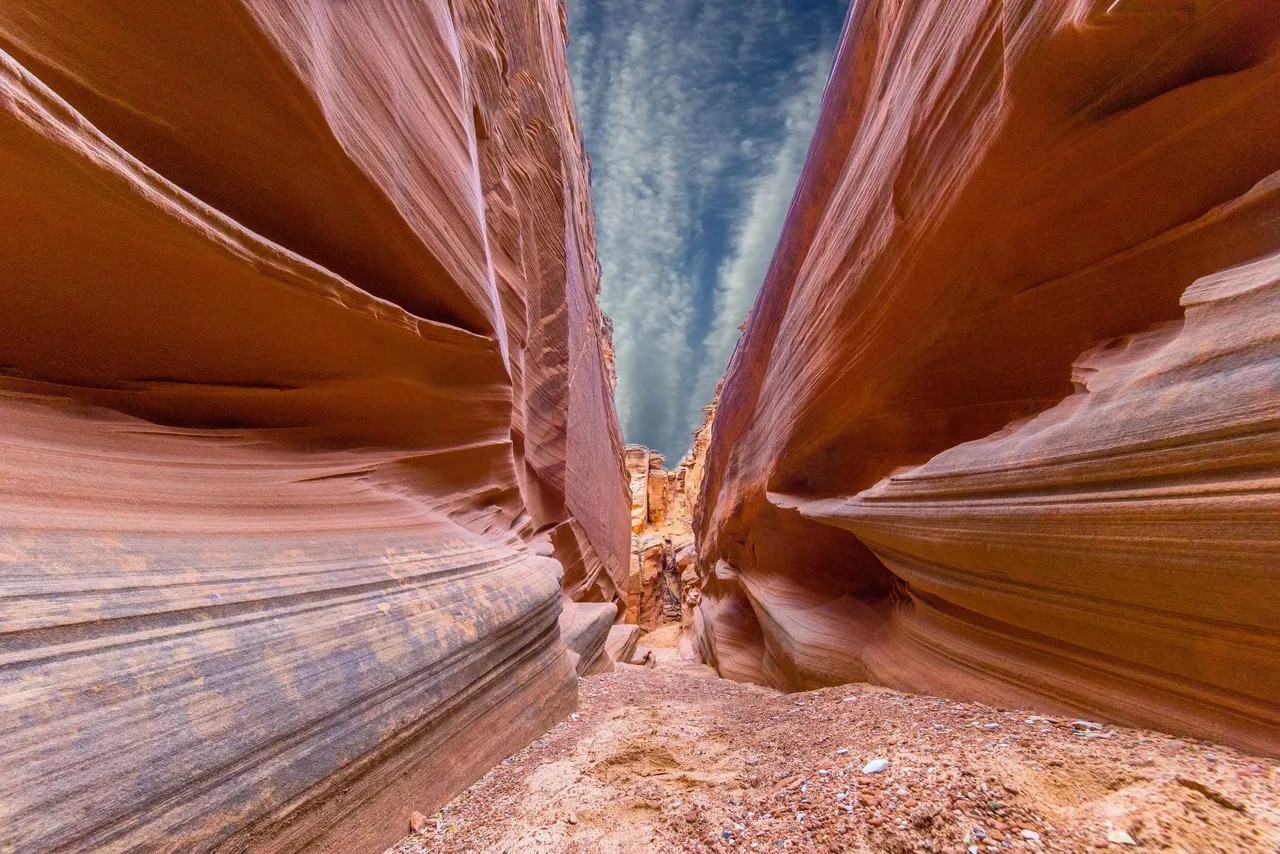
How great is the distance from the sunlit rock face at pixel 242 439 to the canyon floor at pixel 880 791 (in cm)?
43

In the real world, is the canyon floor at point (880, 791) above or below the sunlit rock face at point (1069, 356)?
below

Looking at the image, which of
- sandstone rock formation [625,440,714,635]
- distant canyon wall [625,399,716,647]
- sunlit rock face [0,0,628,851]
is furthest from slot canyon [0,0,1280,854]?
sandstone rock formation [625,440,714,635]

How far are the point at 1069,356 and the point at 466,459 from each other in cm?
428

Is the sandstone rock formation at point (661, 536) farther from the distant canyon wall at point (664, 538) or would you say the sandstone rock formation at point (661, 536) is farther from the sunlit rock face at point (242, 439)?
the sunlit rock face at point (242, 439)

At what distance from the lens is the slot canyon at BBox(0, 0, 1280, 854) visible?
3.98ft

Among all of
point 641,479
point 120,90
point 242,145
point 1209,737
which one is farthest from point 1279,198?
point 641,479

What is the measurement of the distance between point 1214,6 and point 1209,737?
8.55ft

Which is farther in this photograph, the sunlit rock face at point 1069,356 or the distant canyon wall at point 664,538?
the distant canyon wall at point 664,538

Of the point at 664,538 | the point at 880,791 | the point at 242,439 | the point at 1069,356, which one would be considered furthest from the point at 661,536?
the point at 880,791

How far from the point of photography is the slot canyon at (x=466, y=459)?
3.98 ft

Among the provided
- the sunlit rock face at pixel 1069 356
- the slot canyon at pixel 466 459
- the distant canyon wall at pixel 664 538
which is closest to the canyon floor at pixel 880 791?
the slot canyon at pixel 466 459

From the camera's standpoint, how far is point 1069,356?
2.74 m

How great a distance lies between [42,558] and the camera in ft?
3.88

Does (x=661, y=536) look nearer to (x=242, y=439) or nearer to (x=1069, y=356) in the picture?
(x=1069, y=356)
